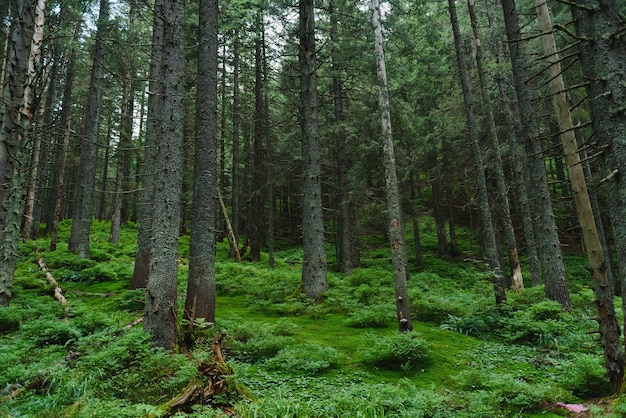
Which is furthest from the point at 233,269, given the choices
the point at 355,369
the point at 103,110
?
the point at 103,110

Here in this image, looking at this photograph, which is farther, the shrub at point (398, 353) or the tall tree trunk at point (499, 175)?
the tall tree trunk at point (499, 175)

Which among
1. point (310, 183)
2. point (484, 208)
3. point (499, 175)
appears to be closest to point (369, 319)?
point (310, 183)

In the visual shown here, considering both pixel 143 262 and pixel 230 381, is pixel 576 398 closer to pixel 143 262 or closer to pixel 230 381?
pixel 230 381

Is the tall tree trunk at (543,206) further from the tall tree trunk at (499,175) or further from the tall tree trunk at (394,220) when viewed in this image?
the tall tree trunk at (394,220)

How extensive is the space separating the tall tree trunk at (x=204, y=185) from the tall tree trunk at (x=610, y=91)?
647 cm

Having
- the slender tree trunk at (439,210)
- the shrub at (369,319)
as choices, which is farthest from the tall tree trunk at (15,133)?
the slender tree trunk at (439,210)

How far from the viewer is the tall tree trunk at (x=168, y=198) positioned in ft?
20.1

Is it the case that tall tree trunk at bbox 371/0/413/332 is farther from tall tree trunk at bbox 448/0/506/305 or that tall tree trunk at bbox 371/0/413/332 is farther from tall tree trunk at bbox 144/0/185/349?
tall tree trunk at bbox 144/0/185/349

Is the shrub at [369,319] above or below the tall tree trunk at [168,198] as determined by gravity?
below

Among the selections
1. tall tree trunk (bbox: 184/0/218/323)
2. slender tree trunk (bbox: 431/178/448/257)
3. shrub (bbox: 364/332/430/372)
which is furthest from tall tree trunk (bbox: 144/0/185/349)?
slender tree trunk (bbox: 431/178/448/257)

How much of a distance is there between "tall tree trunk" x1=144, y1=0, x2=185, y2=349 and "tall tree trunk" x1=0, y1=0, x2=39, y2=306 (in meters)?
3.55

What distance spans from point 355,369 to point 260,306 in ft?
16.1

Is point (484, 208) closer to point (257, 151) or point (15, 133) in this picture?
point (15, 133)

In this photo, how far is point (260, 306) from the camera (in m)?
10.3
